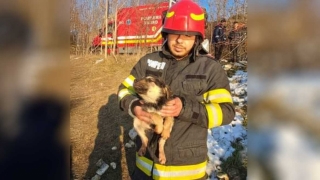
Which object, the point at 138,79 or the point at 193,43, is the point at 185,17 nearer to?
the point at 193,43

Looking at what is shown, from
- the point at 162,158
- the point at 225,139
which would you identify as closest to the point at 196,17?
the point at 162,158

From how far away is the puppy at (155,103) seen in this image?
0.88 meters

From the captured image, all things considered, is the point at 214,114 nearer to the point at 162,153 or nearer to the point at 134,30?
the point at 162,153

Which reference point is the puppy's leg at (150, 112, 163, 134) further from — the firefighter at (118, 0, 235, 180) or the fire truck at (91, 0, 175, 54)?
the fire truck at (91, 0, 175, 54)

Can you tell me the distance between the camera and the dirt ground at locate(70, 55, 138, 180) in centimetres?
252

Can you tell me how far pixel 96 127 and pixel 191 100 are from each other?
8.25ft

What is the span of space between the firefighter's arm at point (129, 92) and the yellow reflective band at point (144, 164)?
6.8 inches

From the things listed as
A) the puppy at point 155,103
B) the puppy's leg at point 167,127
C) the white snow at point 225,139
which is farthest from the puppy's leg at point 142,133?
the white snow at point 225,139

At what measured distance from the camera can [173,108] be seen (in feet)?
2.66

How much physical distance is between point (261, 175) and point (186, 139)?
0.42 metres

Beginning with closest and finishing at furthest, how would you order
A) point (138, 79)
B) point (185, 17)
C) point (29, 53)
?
point (29, 53) < point (185, 17) < point (138, 79)

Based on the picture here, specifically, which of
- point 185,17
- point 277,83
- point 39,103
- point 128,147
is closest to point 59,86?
point 39,103

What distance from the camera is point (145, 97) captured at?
37.3 inches

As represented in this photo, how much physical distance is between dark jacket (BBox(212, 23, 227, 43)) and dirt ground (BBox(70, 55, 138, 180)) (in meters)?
1.38
